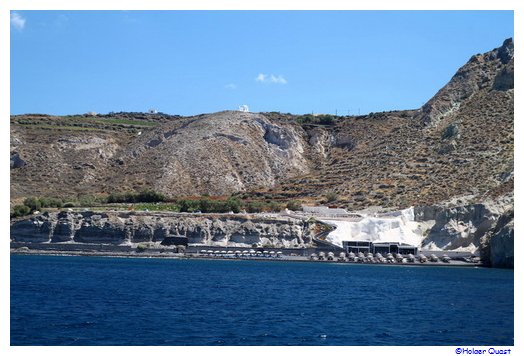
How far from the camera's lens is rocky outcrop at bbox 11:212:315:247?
117125mm

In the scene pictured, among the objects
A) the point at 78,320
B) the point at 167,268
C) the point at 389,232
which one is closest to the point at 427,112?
the point at 389,232

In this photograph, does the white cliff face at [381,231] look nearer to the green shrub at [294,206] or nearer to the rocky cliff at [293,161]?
the rocky cliff at [293,161]

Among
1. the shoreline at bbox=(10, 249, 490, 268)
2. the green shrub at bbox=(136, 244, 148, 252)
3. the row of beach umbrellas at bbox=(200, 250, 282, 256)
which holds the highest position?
the green shrub at bbox=(136, 244, 148, 252)

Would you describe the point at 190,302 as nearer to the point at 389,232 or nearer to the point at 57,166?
the point at 389,232

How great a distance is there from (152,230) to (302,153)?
192 ft

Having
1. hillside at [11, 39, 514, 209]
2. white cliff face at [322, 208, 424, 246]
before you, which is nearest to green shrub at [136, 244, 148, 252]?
white cliff face at [322, 208, 424, 246]

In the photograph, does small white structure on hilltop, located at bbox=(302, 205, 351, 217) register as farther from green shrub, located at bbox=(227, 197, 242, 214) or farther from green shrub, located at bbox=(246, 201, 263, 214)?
green shrub, located at bbox=(227, 197, 242, 214)

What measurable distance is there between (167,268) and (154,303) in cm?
3434

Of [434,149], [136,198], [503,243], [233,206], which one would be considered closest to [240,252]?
[233,206]

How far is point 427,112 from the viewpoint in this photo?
159 metres

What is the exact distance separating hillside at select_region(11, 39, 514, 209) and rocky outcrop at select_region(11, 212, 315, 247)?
53.6 feet

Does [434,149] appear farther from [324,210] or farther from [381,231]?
[381,231]

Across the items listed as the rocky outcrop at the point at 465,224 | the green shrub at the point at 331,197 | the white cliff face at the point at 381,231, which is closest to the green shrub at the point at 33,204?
the white cliff face at the point at 381,231

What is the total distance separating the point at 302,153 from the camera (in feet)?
558
